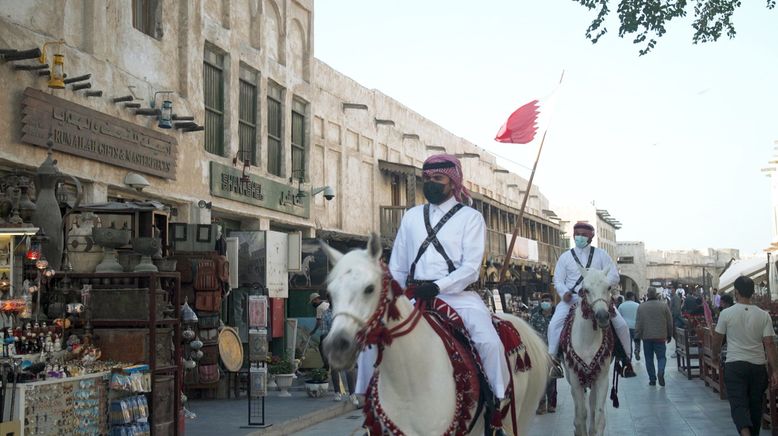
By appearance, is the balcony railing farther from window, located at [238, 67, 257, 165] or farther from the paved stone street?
the paved stone street

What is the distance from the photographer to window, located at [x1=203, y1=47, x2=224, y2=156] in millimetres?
21062

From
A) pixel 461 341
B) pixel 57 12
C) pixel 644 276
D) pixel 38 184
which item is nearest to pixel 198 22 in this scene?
pixel 57 12

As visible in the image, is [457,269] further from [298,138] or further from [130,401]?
[298,138]

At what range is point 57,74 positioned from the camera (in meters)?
14.8

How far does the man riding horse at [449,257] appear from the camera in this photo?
6641 mm

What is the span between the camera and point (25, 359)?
9.59m

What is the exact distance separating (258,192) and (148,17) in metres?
5.50

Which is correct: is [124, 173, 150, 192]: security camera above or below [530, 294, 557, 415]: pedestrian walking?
above

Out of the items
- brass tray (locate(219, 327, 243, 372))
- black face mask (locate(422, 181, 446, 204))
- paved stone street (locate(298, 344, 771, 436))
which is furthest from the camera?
brass tray (locate(219, 327, 243, 372))

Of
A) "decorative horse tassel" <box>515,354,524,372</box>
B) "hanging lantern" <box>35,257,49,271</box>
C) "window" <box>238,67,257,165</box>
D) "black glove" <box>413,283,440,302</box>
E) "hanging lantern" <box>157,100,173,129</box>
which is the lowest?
"decorative horse tassel" <box>515,354,524,372</box>

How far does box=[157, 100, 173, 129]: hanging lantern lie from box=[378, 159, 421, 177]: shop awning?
48.8 ft

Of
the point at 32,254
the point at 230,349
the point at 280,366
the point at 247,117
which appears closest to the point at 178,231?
the point at 230,349

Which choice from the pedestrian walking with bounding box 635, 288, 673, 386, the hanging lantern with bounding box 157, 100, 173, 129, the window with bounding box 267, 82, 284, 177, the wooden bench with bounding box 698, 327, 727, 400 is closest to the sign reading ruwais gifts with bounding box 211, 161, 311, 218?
the window with bounding box 267, 82, 284, 177

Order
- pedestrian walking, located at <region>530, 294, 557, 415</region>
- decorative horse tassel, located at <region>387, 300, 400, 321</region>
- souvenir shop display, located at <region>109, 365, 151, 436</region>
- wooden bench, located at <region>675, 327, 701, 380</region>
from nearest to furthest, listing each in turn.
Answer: decorative horse tassel, located at <region>387, 300, 400, 321</region> < souvenir shop display, located at <region>109, 365, 151, 436</region> < pedestrian walking, located at <region>530, 294, 557, 415</region> < wooden bench, located at <region>675, 327, 701, 380</region>
